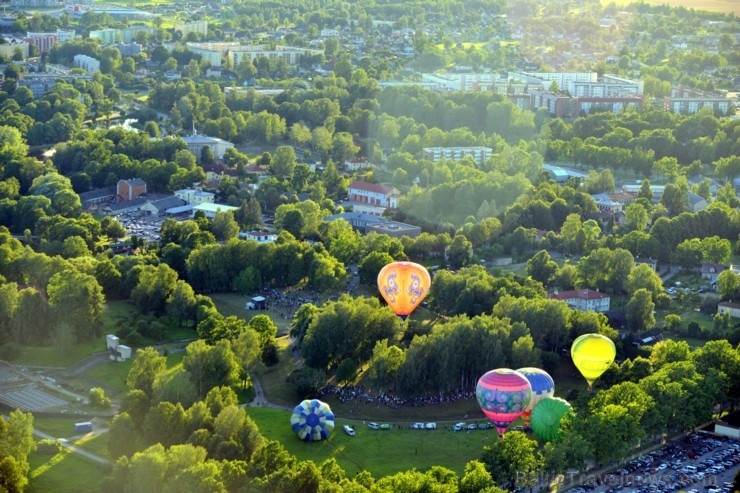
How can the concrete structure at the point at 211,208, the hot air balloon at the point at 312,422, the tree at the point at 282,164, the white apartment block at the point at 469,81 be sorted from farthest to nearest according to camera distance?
the white apartment block at the point at 469,81, the tree at the point at 282,164, the concrete structure at the point at 211,208, the hot air balloon at the point at 312,422

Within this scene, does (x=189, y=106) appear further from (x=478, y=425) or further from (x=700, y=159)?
(x=478, y=425)

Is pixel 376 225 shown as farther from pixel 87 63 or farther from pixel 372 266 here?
pixel 87 63

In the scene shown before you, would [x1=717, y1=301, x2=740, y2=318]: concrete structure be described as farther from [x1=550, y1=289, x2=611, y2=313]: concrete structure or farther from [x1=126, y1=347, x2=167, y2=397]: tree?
[x1=126, y1=347, x2=167, y2=397]: tree

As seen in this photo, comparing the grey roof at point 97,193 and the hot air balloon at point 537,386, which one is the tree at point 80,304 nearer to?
the hot air balloon at point 537,386

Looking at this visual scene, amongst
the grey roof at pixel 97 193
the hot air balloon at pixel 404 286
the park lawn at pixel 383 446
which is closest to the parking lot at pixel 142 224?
the grey roof at pixel 97 193

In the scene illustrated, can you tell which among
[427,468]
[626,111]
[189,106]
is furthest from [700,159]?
[427,468]

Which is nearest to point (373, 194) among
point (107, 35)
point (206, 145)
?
point (206, 145)
